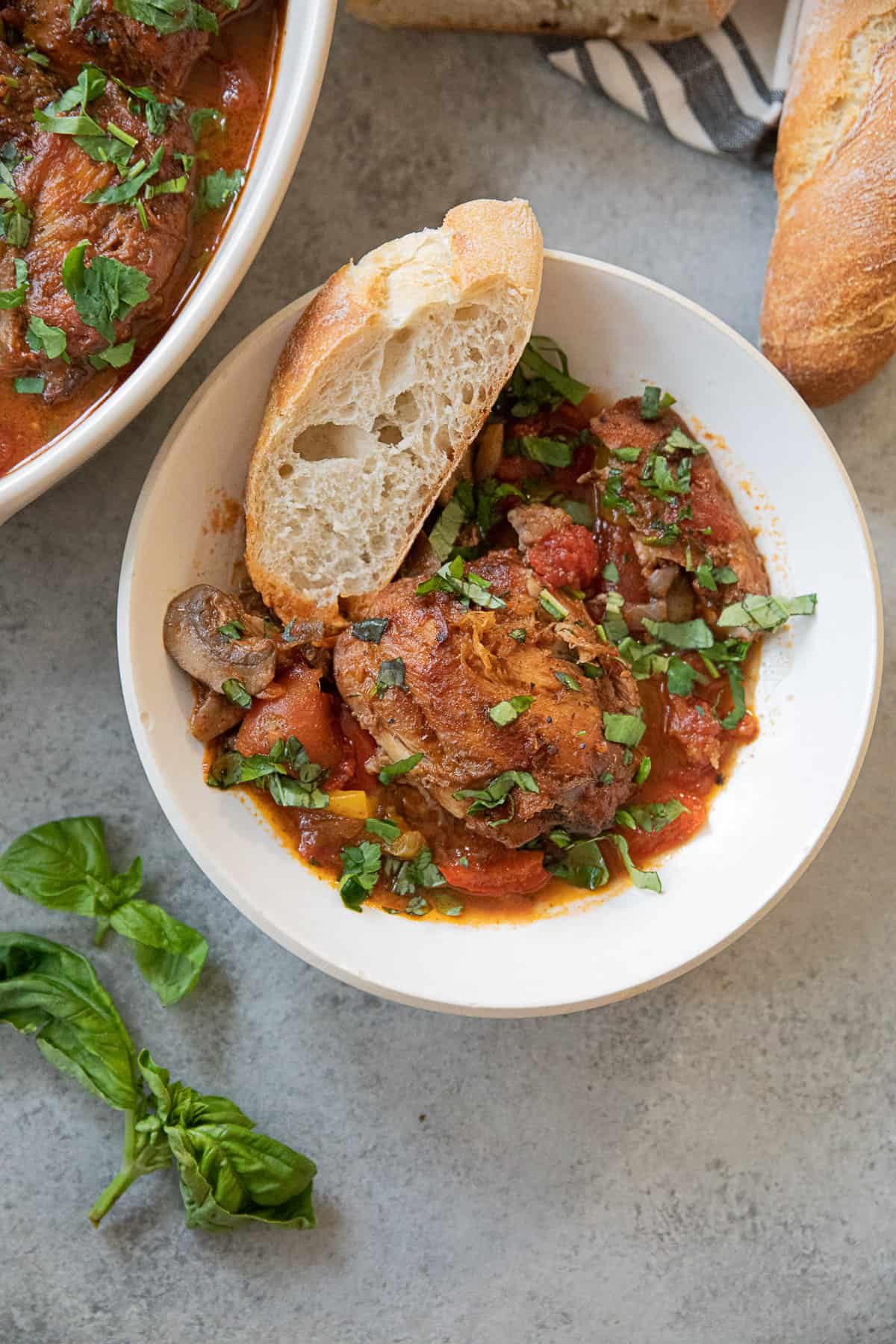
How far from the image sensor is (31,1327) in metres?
3.35

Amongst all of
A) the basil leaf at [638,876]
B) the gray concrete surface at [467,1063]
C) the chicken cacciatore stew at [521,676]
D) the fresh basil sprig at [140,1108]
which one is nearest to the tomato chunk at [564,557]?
the chicken cacciatore stew at [521,676]

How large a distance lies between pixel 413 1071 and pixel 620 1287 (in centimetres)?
93

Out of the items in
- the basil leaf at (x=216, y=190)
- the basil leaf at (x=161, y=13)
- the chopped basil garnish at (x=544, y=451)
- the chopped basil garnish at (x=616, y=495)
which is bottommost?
the chopped basil garnish at (x=616, y=495)

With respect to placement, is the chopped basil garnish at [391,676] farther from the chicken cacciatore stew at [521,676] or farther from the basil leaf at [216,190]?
the basil leaf at [216,190]

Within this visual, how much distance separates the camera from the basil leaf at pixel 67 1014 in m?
3.22

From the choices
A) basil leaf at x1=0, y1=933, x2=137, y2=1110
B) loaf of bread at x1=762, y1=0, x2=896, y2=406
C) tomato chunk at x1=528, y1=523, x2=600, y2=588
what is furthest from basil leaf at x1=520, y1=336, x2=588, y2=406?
basil leaf at x1=0, y1=933, x2=137, y2=1110

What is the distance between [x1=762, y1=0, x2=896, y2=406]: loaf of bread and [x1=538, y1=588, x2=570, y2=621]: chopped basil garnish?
38.9 inches

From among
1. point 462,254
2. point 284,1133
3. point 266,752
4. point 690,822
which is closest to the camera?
point 462,254

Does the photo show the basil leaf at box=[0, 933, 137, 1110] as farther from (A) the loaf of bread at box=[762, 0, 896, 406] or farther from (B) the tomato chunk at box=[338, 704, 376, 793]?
(A) the loaf of bread at box=[762, 0, 896, 406]

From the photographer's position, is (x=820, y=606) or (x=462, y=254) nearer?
(x=462, y=254)

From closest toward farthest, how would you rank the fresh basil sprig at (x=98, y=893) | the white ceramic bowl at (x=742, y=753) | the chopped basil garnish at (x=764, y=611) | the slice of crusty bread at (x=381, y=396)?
1. the slice of crusty bread at (x=381, y=396)
2. the white ceramic bowl at (x=742, y=753)
3. the chopped basil garnish at (x=764, y=611)
4. the fresh basil sprig at (x=98, y=893)

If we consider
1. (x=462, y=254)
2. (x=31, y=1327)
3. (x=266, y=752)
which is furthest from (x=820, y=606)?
(x=31, y=1327)

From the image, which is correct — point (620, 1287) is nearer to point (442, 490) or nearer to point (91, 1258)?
point (91, 1258)

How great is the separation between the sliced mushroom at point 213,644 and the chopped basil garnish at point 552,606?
0.74 meters
